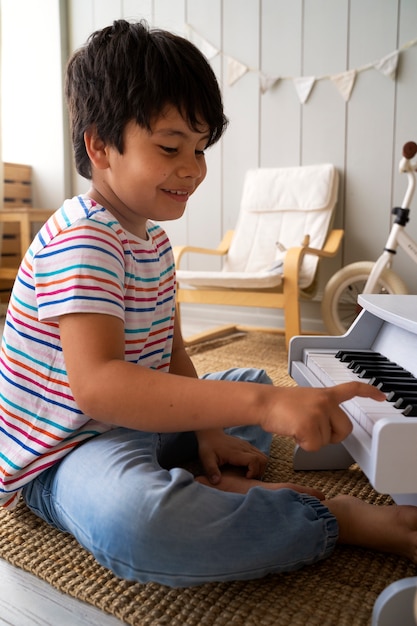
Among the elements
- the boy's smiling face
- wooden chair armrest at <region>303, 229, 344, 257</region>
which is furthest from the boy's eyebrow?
wooden chair armrest at <region>303, 229, 344, 257</region>

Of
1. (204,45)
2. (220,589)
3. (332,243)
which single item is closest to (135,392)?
(220,589)

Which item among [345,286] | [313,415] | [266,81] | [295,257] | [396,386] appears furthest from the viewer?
[266,81]

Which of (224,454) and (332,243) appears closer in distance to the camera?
(224,454)

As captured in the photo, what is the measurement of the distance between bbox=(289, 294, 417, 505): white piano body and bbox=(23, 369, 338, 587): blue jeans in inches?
5.1

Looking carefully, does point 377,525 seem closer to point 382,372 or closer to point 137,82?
point 382,372

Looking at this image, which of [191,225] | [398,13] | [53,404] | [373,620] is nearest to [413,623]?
[373,620]

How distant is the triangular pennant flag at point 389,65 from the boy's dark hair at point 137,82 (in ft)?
5.88

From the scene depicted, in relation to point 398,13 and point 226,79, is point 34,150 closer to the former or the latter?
point 226,79

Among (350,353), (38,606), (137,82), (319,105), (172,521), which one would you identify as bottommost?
(38,606)

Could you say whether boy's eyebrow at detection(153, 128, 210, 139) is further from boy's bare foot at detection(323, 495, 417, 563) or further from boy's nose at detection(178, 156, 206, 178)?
boy's bare foot at detection(323, 495, 417, 563)

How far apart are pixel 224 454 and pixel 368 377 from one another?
30 cm

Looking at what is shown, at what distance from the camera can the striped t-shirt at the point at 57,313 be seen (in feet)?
2.37

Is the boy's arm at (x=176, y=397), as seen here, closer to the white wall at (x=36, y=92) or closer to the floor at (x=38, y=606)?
the floor at (x=38, y=606)

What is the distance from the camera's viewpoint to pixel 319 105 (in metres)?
2.56
